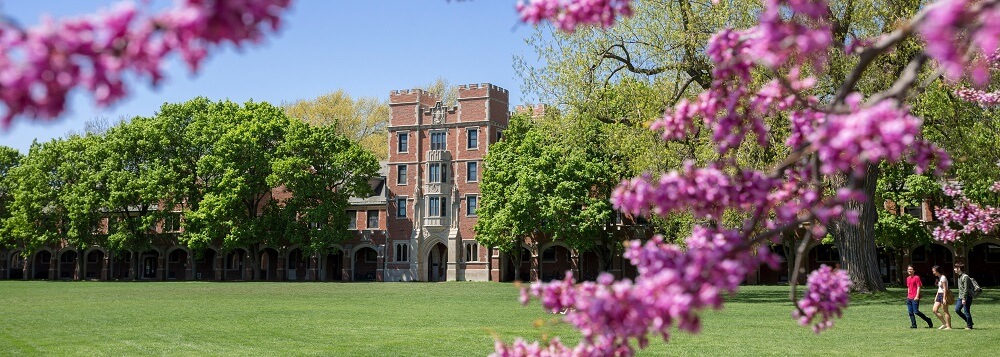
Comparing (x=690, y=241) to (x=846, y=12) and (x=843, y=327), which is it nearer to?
(x=843, y=327)

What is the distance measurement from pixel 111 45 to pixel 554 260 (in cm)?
6856

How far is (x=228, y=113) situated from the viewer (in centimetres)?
7219

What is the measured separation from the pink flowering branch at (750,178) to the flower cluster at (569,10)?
1cm

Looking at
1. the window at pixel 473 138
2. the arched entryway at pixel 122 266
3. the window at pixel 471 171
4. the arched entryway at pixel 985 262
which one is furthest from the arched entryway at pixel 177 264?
the arched entryway at pixel 985 262

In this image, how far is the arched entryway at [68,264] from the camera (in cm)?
8431

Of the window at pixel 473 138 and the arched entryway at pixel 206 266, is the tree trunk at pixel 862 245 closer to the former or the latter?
the window at pixel 473 138

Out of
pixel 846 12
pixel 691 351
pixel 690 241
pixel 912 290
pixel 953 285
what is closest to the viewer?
pixel 690 241

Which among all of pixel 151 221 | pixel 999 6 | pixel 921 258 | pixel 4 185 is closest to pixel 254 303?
pixel 999 6

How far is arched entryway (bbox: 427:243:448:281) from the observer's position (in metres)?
74.6

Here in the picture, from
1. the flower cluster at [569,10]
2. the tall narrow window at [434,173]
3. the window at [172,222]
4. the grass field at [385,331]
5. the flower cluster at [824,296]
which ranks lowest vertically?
the grass field at [385,331]

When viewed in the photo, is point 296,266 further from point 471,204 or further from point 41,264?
point 41,264

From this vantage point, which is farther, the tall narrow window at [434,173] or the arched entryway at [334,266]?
the arched entryway at [334,266]

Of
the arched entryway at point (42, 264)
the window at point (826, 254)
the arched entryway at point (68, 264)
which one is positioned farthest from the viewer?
the arched entryway at point (42, 264)

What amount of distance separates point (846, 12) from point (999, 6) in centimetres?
3011
